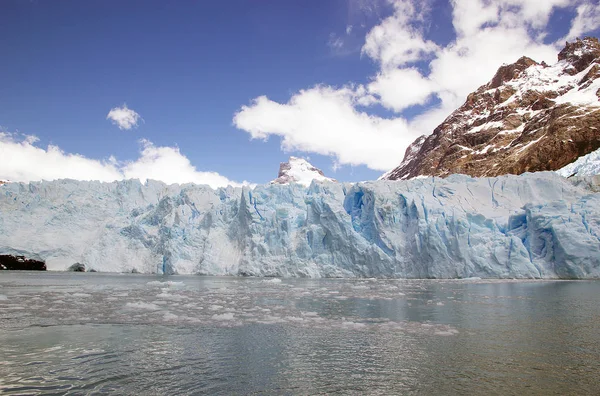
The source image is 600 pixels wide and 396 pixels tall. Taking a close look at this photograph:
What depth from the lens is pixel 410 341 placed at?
6254 mm

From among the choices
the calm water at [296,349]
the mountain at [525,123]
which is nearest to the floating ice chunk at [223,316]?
the calm water at [296,349]

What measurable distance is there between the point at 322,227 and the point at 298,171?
127 meters

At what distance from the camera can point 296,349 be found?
5.75 meters

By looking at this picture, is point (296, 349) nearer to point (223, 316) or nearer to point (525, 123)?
point (223, 316)

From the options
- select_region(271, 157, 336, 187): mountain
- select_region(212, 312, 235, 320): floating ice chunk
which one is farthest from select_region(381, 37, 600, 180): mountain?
select_region(212, 312, 235, 320): floating ice chunk

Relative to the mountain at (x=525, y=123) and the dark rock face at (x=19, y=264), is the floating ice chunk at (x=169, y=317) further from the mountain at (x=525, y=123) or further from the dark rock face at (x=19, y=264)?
the mountain at (x=525, y=123)

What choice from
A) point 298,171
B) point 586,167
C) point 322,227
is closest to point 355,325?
point 322,227

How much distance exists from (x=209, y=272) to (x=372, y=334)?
20398 mm

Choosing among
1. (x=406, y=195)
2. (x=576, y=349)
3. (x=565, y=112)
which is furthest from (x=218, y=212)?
(x=565, y=112)

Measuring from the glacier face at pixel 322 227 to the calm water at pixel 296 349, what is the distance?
1175 centimetres

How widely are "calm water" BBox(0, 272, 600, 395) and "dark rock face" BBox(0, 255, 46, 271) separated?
21200 mm

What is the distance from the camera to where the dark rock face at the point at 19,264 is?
2783cm

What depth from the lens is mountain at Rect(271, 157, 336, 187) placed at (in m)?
146

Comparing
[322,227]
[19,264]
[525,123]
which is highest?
[525,123]
